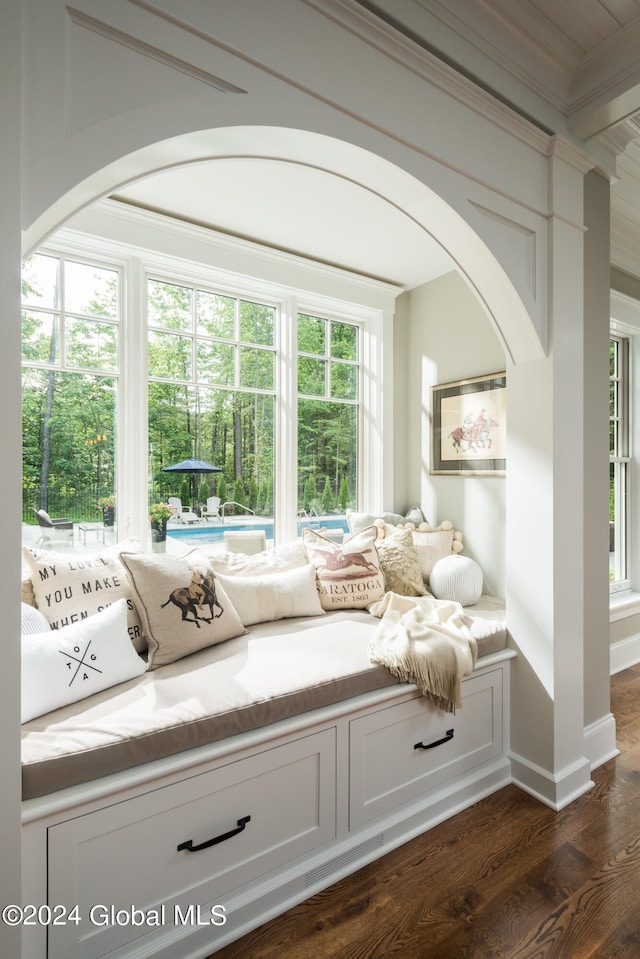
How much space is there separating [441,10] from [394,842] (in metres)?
2.84

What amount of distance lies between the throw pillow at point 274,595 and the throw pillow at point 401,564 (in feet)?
1.47

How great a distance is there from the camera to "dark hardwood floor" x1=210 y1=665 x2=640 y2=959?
1.37 metres

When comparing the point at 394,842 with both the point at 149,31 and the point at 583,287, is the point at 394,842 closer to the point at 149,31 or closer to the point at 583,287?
the point at 583,287

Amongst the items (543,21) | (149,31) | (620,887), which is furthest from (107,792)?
(543,21)

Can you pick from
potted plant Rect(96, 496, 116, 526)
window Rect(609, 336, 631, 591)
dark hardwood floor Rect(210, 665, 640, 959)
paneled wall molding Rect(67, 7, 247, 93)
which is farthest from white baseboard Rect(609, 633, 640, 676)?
paneled wall molding Rect(67, 7, 247, 93)

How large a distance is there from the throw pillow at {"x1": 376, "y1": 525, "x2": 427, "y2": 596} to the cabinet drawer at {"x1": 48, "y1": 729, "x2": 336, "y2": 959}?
3.67ft

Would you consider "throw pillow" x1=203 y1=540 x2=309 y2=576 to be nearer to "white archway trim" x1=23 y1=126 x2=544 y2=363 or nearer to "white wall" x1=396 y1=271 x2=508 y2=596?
"white wall" x1=396 y1=271 x2=508 y2=596

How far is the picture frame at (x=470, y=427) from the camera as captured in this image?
2.84 m

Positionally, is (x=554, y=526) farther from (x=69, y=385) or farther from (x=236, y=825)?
(x=69, y=385)

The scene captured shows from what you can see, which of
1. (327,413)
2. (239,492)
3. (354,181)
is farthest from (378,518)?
(354,181)

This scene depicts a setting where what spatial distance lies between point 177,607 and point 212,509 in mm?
959

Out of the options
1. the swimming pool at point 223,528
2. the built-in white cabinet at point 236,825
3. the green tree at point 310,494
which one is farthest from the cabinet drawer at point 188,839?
the green tree at point 310,494

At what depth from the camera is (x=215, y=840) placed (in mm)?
1375

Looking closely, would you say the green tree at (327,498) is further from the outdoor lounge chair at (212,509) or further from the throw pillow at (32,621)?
the throw pillow at (32,621)
